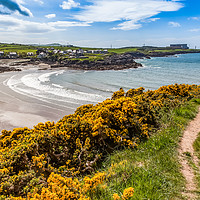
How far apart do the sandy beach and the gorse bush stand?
10588 mm

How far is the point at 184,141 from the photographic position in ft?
22.1

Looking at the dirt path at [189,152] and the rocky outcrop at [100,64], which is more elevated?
the rocky outcrop at [100,64]

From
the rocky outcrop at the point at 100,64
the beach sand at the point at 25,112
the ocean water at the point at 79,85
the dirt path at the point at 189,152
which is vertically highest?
the rocky outcrop at the point at 100,64

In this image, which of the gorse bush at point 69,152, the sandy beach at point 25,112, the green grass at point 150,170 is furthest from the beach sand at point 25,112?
the green grass at point 150,170

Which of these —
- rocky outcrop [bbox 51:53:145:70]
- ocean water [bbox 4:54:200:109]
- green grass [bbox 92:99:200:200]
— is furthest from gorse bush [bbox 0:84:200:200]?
rocky outcrop [bbox 51:53:145:70]

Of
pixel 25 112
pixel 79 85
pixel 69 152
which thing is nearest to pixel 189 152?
pixel 69 152

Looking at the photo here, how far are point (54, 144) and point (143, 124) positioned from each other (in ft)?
13.0

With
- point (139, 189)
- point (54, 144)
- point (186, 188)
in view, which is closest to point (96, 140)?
point (54, 144)

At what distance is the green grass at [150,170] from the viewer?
4064mm

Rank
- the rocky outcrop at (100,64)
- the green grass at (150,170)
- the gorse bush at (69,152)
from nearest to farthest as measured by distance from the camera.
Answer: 1. the green grass at (150,170)
2. the gorse bush at (69,152)
3. the rocky outcrop at (100,64)

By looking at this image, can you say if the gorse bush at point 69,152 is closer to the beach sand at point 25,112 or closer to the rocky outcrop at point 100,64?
the beach sand at point 25,112

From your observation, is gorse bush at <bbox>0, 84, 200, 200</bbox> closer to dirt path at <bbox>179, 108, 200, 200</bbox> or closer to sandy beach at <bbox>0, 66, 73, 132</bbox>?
dirt path at <bbox>179, 108, 200, 200</bbox>

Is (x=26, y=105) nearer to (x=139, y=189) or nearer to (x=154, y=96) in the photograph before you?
(x=154, y=96)

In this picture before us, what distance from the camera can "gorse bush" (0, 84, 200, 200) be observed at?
13.8 ft
